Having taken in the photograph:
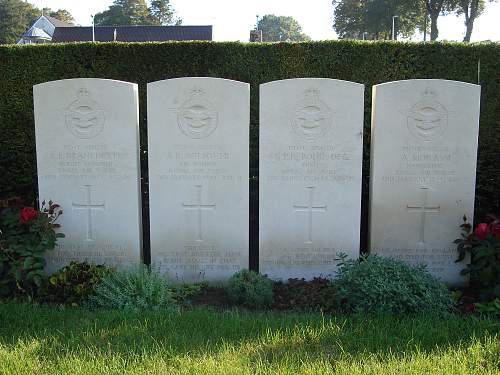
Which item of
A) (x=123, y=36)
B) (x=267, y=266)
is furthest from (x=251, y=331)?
(x=123, y=36)

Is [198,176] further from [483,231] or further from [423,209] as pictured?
[483,231]

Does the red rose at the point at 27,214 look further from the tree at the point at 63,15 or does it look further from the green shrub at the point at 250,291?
the tree at the point at 63,15

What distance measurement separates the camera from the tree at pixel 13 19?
6475 cm

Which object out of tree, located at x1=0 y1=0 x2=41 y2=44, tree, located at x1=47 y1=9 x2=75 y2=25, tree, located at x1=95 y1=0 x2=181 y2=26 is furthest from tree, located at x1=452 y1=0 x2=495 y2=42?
tree, located at x1=47 y1=9 x2=75 y2=25

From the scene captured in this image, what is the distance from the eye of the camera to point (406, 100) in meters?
4.99

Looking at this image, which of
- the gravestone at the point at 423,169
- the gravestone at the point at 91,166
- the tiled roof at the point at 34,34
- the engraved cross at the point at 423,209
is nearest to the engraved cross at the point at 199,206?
the gravestone at the point at 91,166

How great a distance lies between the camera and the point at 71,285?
4430 mm

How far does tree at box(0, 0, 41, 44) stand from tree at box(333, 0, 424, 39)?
1590 inches

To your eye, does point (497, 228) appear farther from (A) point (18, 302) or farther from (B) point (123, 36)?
(B) point (123, 36)

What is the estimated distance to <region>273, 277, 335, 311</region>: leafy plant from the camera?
4312 millimetres

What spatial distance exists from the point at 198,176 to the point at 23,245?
1.74 metres

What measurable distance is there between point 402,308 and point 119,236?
9.31ft

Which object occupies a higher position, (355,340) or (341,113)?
(341,113)

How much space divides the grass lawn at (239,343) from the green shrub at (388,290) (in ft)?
0.48
